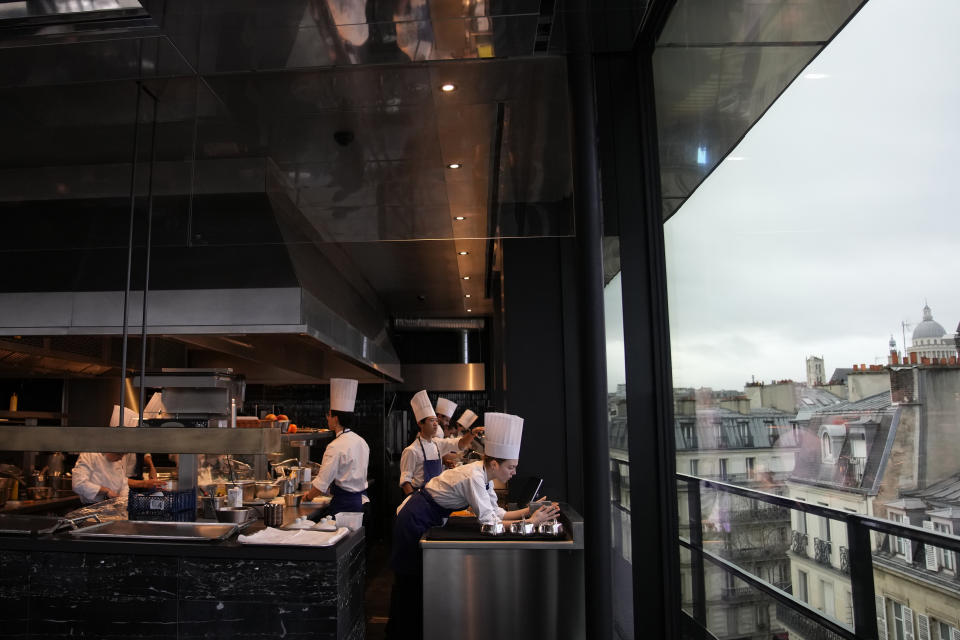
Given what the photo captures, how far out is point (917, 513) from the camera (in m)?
1.50

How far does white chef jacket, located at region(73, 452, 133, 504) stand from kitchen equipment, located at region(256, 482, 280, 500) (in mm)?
1013

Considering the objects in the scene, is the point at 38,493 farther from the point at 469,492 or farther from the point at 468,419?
the point at 468,419

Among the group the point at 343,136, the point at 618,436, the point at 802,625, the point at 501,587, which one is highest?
the point at 343,136

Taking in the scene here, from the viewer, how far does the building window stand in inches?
83.4

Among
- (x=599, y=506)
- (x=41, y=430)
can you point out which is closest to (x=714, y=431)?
(x=599, y=506)

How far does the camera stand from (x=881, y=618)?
177 centimetres

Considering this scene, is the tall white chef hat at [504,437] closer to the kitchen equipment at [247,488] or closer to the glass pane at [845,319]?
the glass pane at [845,319]

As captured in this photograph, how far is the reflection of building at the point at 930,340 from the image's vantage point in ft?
4.53

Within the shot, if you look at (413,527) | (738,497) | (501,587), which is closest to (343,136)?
(413,527)

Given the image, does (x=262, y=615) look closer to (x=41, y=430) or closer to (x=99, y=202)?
(x=41, y=430)

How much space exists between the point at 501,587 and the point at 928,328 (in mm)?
2509

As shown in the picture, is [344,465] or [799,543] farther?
[344,465]

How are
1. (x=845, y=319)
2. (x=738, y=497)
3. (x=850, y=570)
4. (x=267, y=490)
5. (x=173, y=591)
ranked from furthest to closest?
(x=267, y=490), (x=173, y=591), (x=738, y=497), (x=850, y=570), (x=845, y=319)

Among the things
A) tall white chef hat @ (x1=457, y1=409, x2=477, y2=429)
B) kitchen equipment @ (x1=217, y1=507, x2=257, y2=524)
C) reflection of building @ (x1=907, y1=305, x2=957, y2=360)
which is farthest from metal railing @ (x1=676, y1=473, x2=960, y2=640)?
tall white chef hat @ (x1=457, y1=409, x2=477, y2=429)
